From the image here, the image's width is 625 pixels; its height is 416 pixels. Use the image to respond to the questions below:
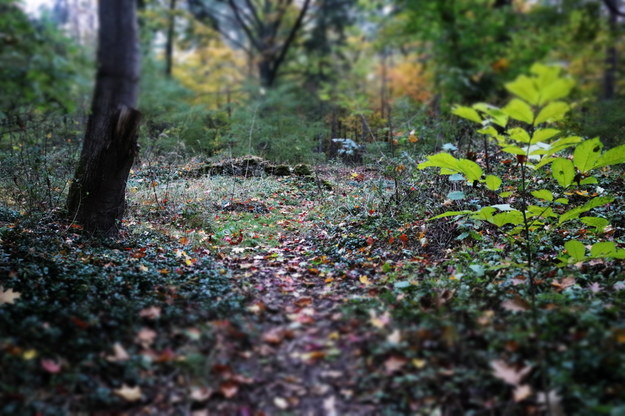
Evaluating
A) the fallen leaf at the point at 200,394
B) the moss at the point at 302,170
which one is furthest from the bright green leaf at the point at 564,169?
the moss at the point at 302,170

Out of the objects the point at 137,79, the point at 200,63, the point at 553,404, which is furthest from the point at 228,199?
the point at 200,63

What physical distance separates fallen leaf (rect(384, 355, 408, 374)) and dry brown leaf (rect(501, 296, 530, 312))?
0.90 m

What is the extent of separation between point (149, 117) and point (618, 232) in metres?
10.9

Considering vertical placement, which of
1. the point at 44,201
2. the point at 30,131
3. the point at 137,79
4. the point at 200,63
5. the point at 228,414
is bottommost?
the point at 228,414

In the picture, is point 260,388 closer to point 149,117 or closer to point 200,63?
point 149,117

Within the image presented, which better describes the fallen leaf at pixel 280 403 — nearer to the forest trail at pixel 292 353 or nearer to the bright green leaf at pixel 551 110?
the forest trail at pixel 292 353

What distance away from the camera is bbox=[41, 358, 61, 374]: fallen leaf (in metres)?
1.94

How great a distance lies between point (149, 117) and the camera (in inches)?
441

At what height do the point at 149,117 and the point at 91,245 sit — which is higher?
the point at 149,117

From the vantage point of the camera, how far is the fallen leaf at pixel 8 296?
2563mm

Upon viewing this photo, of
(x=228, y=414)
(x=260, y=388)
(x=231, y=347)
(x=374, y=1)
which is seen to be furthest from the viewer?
(x=374, y=1)

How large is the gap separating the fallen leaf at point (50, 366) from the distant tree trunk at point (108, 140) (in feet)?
9.35

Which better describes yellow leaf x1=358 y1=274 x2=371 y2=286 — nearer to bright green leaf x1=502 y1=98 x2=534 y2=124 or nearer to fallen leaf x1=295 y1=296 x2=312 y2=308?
fallen leaf x1=295 y1=296 x2=312 y2=308

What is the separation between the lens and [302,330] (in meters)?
2.61
